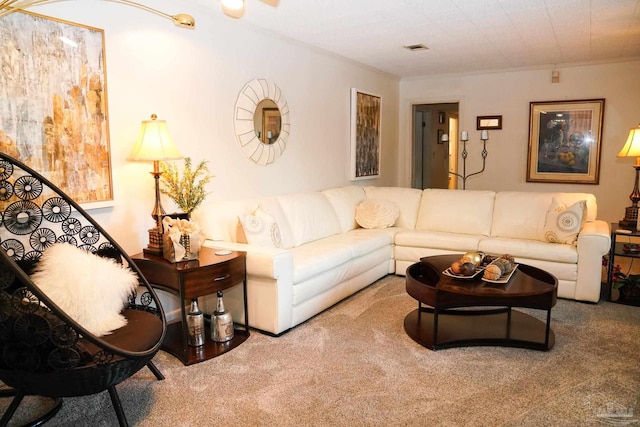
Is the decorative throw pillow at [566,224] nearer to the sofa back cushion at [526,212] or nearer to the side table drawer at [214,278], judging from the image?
the sofa back cushion at [526,212]

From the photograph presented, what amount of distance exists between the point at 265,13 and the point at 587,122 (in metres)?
4.24

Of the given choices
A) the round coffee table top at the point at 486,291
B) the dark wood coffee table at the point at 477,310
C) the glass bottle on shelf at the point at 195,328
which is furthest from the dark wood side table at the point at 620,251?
the glass bottle on shelf at the point at 195,328

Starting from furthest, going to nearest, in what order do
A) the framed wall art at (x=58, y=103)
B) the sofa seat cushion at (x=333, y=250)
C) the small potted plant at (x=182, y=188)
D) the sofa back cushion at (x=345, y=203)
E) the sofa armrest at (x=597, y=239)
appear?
the sofa back cushion at (x=345, y=203)
the sofa armrest at (x=597, y=239)
the sofa seat cushion at (x=333, y=250)
the small potted plant at (x=182, y=188)
the framed wall art at (x=58, y=103)

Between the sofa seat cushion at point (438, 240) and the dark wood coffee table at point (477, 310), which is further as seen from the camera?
the sofa seat cushion at point (438, 240)

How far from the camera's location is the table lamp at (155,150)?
113 inches

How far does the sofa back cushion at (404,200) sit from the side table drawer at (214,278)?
2.47 m

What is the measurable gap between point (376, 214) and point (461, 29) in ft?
6.37

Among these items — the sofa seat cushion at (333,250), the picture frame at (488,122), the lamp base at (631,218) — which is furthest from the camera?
the picture frame at (488,122)

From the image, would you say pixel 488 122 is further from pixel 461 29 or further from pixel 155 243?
pixel 155 243

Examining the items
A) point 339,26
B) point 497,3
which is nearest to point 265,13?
point 339,26

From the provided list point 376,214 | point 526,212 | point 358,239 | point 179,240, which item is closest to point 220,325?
point 179,240

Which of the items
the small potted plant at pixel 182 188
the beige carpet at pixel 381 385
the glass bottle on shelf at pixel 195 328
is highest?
the small potted plant at pixel 182 188

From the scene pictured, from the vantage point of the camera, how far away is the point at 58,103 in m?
2.65

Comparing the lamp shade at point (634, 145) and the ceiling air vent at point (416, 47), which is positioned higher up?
the ceiling air vent at point (416, 47)
